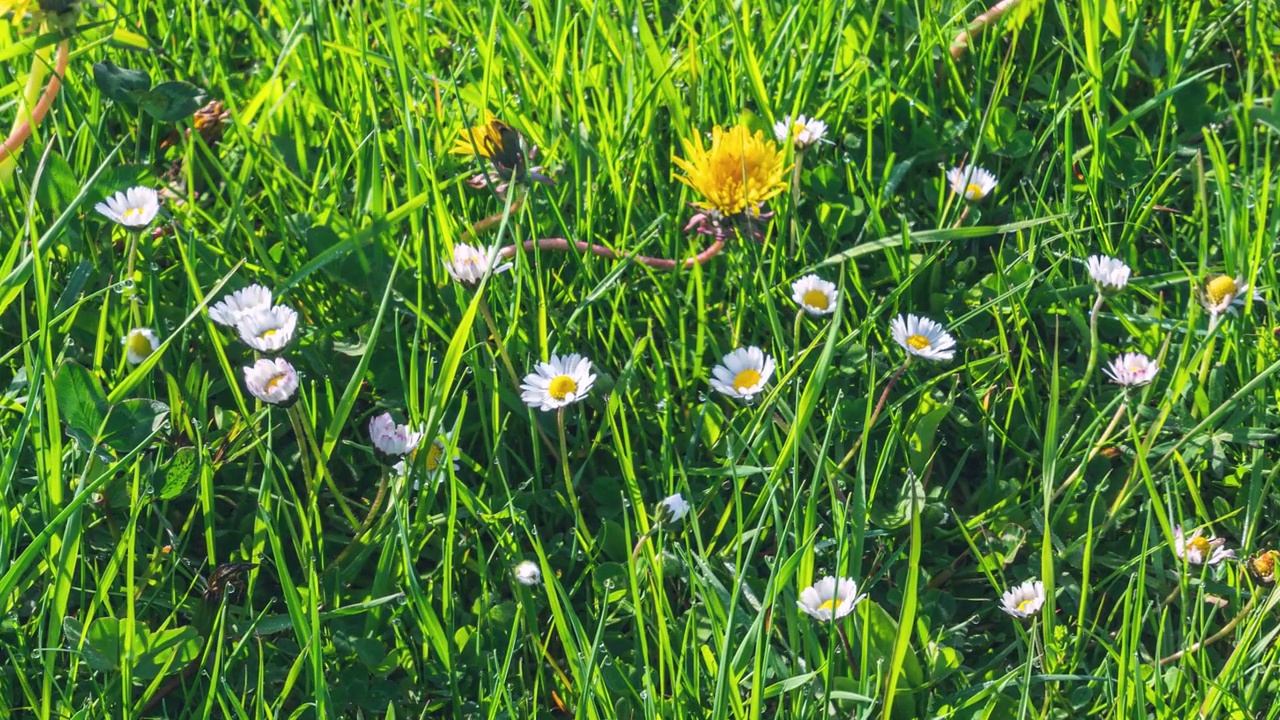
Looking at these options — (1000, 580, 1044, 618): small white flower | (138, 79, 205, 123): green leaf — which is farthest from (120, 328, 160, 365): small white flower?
(1000, 580, 1044, 618): small white flower

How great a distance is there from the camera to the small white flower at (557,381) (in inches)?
61.3

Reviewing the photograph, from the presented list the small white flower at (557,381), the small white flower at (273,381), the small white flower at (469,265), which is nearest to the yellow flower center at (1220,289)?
the small white flower at (557,381)

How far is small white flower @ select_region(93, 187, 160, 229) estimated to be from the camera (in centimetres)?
160

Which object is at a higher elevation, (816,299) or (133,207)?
(816,299)

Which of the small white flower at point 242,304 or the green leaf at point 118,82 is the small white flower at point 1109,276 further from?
the green leaf at point 118,82

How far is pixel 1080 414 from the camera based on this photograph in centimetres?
172

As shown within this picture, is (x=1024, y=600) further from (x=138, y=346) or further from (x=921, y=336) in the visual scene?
(x=138, y=346)

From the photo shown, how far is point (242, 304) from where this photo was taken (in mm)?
1630

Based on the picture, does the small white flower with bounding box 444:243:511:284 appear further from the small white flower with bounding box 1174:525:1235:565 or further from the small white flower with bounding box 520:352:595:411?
the small white flower with bounding box 1174:525:1235:565

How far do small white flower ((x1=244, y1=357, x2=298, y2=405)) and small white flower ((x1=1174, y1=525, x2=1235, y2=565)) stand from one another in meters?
1.03

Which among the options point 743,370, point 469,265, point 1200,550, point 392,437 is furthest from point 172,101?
point 1200,550

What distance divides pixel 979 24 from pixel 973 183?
0.35 metres

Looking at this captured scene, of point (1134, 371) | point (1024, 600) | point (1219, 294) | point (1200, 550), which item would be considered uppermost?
point (1219, 294)

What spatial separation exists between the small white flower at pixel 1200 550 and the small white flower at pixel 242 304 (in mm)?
1158
